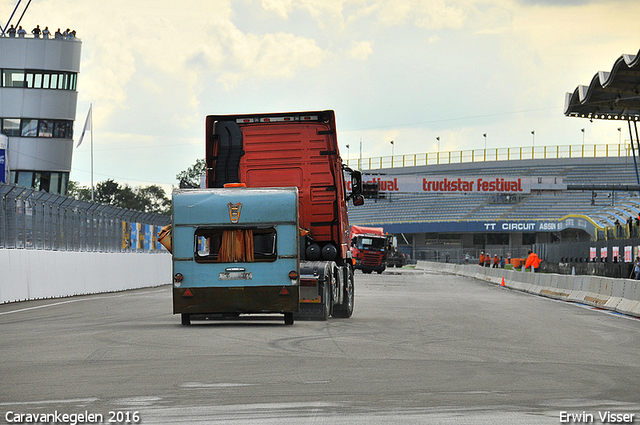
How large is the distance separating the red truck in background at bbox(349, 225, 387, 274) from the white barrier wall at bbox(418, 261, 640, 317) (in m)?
18.3

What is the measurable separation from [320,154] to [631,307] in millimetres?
8655

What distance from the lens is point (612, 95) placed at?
40.4 metres

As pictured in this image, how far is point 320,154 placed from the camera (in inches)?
722

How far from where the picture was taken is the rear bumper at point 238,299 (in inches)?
643

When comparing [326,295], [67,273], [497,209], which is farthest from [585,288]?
[497,209]

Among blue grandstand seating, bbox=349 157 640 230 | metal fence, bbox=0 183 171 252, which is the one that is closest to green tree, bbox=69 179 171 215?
blue grandstand seating, bbox=349 157 640 230

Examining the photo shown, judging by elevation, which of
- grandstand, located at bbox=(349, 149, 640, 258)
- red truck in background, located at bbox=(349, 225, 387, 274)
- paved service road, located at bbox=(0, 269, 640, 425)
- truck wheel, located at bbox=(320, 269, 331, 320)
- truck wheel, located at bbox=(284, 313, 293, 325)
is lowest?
paved service road, located at bbox=(0, 269, 640, 425)

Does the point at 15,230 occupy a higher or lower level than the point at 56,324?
higher

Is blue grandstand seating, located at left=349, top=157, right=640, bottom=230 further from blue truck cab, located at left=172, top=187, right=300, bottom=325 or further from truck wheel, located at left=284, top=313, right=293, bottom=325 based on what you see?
blue truck cab, located at left=172, top=187, right=300, bottom=325

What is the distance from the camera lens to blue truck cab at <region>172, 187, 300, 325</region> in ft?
53.7

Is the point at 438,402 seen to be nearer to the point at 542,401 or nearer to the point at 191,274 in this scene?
the point at 542,401

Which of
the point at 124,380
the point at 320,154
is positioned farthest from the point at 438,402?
the point at 320,154

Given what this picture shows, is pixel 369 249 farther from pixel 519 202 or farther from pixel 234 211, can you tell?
pixel 234 211

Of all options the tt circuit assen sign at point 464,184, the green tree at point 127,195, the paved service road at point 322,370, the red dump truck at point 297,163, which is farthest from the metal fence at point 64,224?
the green tree at point 127,195
